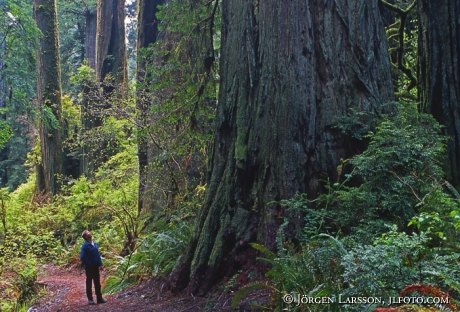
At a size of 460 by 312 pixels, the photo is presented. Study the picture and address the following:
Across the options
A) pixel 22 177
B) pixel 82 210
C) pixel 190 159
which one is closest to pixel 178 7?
pixel 190 159

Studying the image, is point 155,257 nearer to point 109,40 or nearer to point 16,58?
point 16,58

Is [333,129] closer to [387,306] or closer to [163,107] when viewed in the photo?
[387,306]

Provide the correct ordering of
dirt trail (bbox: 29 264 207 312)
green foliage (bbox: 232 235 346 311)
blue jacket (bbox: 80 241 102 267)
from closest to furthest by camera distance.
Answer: green foliage (bbox: 232 235 346 311) < dirt trail (bbox: 29 264 207 312) < blue jacket (bbox: 80 241 102 267)

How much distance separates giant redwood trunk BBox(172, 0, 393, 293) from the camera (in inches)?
214

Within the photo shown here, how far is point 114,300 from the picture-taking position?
752 centimetres

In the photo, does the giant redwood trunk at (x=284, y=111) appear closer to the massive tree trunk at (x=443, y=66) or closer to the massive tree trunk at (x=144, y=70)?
the massive tree trunk at (x=443, y=66)

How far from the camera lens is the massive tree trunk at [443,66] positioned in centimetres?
592

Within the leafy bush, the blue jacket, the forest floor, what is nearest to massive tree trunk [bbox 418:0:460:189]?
the forest floor

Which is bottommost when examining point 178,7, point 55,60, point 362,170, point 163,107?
point 362,170

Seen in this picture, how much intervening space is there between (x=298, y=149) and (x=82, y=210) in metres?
11.5

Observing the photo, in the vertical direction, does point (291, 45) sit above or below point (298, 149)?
above

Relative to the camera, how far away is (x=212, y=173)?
630 cm

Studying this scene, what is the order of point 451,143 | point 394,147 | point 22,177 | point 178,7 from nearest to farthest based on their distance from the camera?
point 394,147 → point 451,143 → point 178,7 → point 22,177

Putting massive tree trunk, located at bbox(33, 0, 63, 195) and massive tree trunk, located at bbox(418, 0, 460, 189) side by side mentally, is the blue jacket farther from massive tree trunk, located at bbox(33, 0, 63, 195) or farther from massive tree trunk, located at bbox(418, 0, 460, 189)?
massive tree trunk, located at bbox(33, 0, 63, 195)
